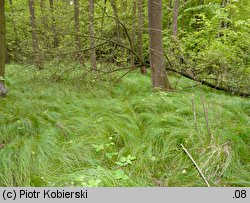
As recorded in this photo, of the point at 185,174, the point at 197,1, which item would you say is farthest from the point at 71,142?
the point at 197,1

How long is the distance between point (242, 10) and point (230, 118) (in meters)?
9.90

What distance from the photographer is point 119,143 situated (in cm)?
358

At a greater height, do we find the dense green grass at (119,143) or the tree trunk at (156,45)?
the tree trunk at (156,45)

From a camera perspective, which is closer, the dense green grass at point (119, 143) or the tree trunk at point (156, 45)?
the dense green grass at point (119, 143)

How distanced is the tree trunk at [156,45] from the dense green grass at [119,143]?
1.02 meters

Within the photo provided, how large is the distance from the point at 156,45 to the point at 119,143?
10.8 feet

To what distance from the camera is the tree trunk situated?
230 inches

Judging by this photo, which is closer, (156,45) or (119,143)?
(119,143)

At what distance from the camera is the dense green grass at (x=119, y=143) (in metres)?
2.80

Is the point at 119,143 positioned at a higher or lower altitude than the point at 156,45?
lower

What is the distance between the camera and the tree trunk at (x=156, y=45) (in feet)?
19.2

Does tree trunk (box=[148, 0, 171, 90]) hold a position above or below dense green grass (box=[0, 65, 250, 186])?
above

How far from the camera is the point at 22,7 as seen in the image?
46.4ft

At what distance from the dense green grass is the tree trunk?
102 cm
